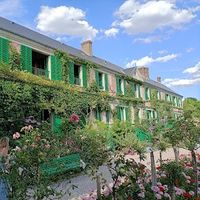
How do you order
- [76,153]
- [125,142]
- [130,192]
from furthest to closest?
1. [125,142]
2. [76,153]
3. [130,192]

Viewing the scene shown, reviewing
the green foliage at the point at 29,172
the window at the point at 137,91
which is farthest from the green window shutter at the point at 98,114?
the green foliage at the point at 29,172

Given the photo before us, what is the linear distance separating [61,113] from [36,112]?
8.18ft

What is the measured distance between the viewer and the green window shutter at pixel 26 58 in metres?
20.0

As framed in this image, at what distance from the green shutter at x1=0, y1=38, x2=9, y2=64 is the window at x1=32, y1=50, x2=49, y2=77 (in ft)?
8.58

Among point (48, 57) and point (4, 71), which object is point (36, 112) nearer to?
point (4, 71)

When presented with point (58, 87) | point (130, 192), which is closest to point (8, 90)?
point (58, 87)

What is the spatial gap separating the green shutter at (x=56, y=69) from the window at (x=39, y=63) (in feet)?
1.18

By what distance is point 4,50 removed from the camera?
1877 cm

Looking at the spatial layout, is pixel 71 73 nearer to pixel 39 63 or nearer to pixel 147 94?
pixel 39 63

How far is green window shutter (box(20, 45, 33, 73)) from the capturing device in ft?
65.5

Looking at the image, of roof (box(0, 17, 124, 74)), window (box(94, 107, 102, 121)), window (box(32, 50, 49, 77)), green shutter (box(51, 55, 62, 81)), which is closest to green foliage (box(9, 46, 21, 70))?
roof (box(0, 17, 124, 74))

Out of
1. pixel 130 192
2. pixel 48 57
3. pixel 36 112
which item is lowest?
pixel 130 192

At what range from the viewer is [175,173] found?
24.3 ft

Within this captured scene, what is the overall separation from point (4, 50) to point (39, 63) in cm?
482
